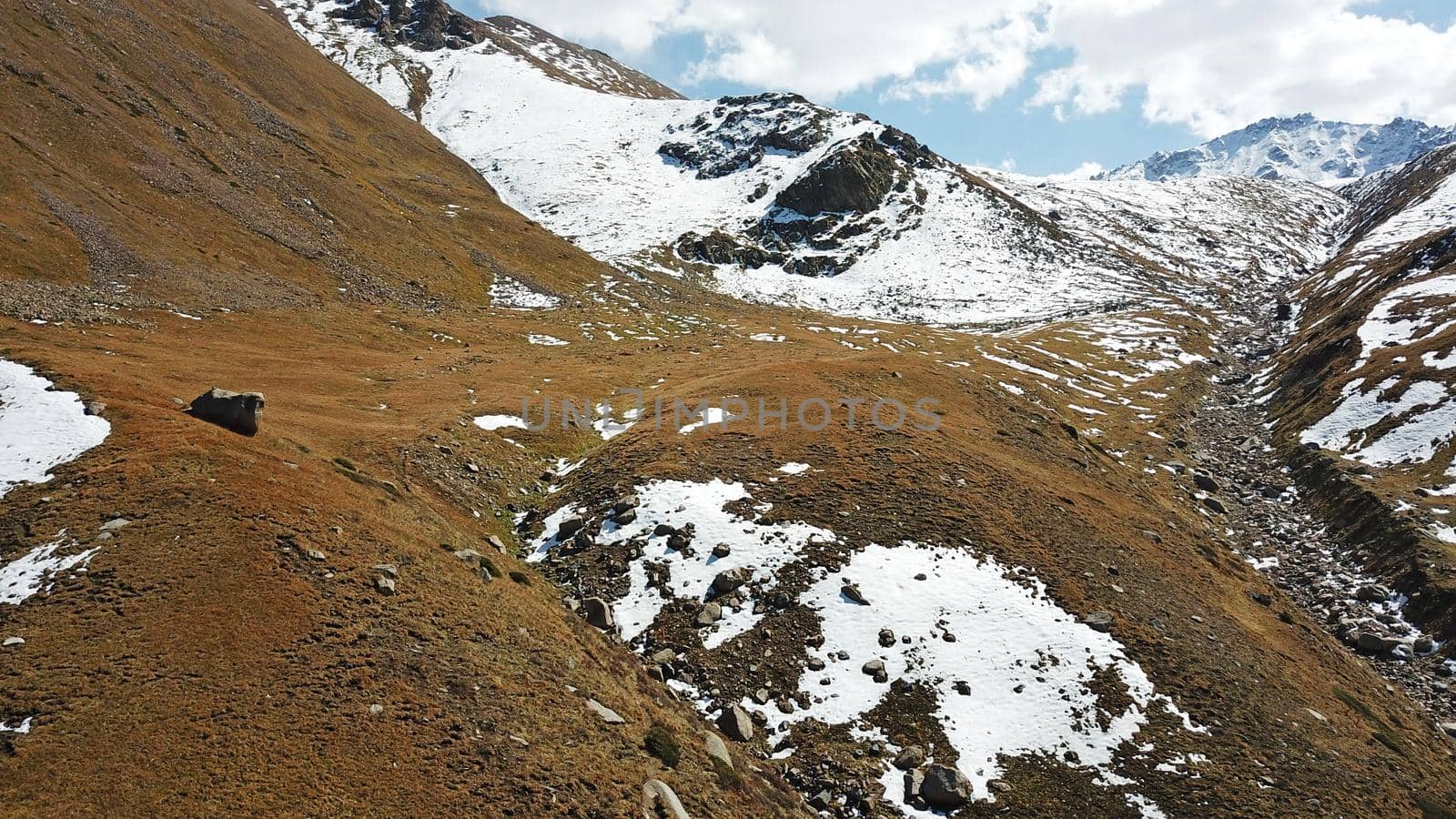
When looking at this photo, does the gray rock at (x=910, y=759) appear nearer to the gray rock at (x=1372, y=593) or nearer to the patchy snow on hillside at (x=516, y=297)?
the gray rock at (x=1372, y=593)

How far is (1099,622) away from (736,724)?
15666mm

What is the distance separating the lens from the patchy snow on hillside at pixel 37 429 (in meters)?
20.1

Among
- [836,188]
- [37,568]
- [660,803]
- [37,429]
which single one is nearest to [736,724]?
[660,803]

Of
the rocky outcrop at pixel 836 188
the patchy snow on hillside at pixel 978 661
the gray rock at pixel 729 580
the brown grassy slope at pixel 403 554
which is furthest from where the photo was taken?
the rocky outcrop at pixel 836 188

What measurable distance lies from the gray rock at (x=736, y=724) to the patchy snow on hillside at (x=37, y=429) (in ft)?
71.2

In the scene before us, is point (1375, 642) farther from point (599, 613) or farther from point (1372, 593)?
point (599, 613)

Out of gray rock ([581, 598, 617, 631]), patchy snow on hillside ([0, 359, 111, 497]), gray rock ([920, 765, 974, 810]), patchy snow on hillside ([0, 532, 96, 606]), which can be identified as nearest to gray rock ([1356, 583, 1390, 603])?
gray rock ([920, 765, 974, 810])

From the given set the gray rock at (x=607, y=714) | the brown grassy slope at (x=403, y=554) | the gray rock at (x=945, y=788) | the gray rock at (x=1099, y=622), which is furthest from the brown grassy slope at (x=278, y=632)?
the gray rock at (x=1099, y=622)

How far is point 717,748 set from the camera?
1870 centimetres

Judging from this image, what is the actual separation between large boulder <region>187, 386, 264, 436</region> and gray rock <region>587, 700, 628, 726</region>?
18832mm

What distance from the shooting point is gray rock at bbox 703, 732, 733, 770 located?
1811cm

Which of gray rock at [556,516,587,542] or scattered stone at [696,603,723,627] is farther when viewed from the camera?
gray rock at [556,516,587,542]

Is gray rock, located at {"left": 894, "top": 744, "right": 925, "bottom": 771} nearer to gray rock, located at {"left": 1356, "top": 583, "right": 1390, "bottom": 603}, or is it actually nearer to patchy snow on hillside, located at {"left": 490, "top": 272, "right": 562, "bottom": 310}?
gray rock, located at {"left": 1356, "top": 583, "right": 1390, "bottom": 603}

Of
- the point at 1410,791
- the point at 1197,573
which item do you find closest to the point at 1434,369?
the point at 1197,573
